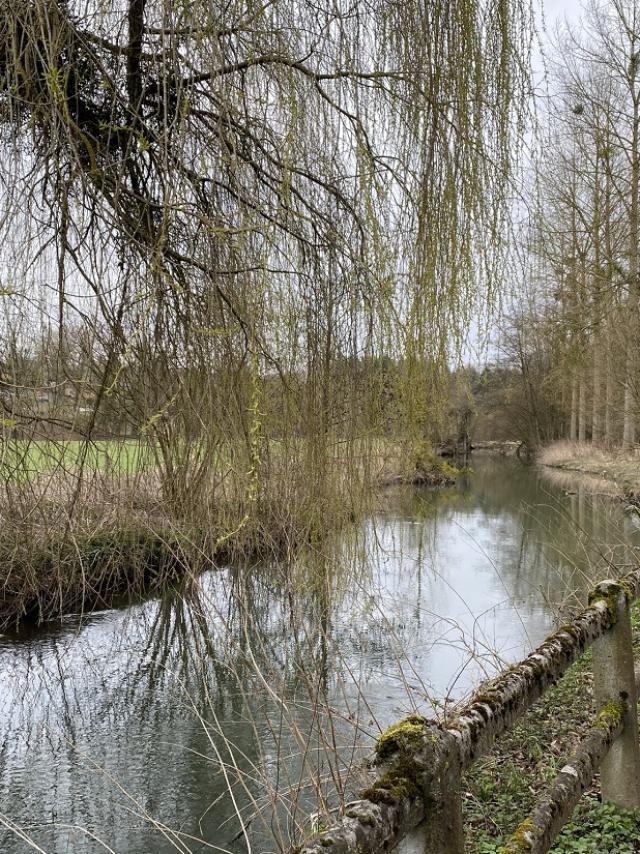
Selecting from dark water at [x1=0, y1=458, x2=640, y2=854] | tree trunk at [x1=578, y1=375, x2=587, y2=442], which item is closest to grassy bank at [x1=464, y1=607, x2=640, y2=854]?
dark water at [x1=0, y1=458, x2=640, y2=854]

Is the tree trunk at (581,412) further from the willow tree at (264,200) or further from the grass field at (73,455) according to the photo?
the willow tree at (264,200)

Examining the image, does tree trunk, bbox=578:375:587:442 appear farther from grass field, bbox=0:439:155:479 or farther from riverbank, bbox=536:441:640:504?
grass field, bbox=0:439:155:479

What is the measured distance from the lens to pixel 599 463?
65.3ft

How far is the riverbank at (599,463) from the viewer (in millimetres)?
14494

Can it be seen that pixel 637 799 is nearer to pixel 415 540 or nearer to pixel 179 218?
pixel 179 218

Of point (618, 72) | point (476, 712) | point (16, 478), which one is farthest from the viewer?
point (618, 72)

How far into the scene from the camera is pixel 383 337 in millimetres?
2578

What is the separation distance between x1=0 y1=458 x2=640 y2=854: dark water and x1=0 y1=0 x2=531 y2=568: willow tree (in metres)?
0.73

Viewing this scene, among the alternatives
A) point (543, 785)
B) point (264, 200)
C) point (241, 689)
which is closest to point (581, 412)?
point (543, 785)

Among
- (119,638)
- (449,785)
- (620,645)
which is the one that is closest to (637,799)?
(620,645)

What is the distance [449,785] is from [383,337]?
5.48 feet

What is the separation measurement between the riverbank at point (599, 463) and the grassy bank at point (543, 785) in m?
7.40

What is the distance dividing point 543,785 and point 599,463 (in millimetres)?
17665

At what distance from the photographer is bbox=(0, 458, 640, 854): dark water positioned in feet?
10.7
